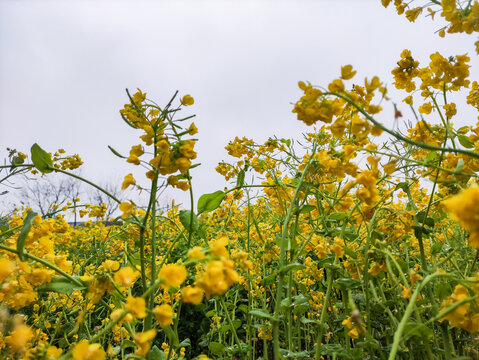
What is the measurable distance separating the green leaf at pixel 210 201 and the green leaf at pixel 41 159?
562 mm

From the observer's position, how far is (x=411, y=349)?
1.28 metres

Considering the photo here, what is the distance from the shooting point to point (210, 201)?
1214mm

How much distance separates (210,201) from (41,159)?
0.62 metres

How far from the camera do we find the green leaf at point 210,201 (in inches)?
47.0

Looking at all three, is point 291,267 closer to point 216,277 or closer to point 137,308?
point 216,277

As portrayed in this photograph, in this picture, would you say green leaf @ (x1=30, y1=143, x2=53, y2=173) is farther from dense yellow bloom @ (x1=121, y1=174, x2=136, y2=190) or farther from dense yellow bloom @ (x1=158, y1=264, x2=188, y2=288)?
dense yellow bloom @ (x1=158, y1=264, x2=188, y2=288)

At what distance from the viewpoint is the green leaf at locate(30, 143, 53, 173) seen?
1035mm

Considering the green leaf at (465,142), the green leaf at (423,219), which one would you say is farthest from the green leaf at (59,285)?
the green leaf at (465,142)

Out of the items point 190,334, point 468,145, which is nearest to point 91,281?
point 468,145

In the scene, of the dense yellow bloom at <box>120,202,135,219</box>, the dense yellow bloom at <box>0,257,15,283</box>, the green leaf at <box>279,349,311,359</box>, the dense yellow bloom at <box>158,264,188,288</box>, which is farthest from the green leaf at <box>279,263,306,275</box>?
the dense yellow bloom at <box>0,257,15,283</box>

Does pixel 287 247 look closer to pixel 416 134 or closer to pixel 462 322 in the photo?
pixel 462 322

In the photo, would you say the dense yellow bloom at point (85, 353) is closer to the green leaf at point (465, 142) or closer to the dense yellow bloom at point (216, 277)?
the dense yellow bloom at point (216, 277)

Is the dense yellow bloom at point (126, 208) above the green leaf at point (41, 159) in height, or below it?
below

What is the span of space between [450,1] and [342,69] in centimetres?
68
